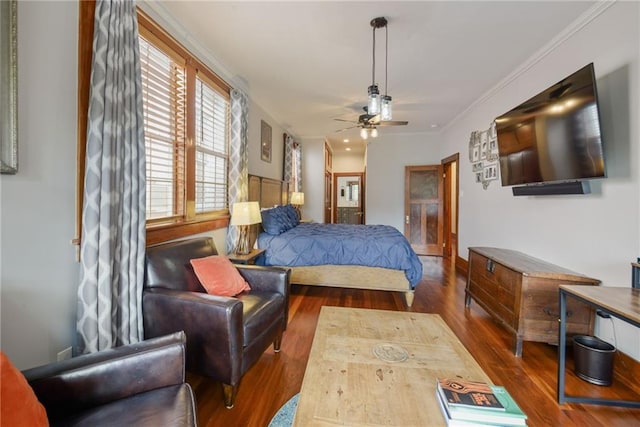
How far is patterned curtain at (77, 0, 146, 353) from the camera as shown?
152 centimetres

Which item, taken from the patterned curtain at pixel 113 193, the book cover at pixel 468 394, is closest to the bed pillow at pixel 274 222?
the patterned curtain at pixel 113 193

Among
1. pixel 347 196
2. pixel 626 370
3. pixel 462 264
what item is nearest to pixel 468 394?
pixel 626 370

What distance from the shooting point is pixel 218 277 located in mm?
2025

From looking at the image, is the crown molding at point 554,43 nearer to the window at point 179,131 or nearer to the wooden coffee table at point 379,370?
the wooden coffee table at point 379,370

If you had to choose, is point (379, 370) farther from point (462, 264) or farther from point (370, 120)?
point (462, 264)

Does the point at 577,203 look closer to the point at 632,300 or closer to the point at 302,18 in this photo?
the point at 632,300

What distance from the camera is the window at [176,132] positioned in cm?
209

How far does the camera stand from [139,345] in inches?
45.7

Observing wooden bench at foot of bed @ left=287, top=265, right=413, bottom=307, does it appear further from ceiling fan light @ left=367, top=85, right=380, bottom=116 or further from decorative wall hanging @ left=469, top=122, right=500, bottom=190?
decorative wall hanging @ left=469, top=122, right=500, bottom=190

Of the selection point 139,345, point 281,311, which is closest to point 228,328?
point 139,345

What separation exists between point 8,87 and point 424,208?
6268 millimetres

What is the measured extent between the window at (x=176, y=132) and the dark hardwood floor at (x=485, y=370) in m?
1.30

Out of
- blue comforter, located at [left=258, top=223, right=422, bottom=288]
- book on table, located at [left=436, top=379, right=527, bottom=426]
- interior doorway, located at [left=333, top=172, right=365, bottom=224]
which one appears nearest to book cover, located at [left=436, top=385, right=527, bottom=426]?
book on table, located at [left=436, top=379, right=527, bottom=426]

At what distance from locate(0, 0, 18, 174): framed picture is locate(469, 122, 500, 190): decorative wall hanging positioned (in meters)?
4.26
